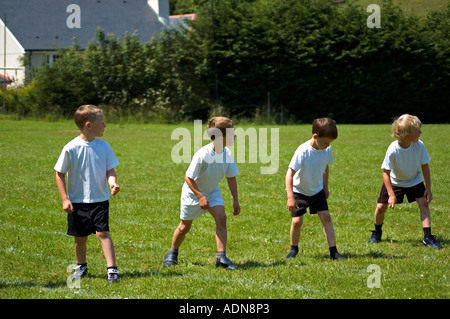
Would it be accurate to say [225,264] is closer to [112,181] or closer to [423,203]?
[112,181]

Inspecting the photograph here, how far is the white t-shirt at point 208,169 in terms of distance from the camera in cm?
593

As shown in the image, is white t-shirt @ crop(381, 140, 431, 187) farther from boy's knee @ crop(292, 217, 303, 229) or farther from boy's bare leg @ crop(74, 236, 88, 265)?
boy's bare leg @ crop(74, 236, 88, 265)

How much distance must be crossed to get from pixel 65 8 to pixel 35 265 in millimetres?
43374

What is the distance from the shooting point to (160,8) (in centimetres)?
4838

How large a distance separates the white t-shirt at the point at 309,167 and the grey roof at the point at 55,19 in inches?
1649

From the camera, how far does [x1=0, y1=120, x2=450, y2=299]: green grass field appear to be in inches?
202

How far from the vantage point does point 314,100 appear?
35875 millimetres

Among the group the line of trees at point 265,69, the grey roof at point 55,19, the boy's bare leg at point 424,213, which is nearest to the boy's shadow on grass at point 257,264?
the boy's bare leg at point 424,213

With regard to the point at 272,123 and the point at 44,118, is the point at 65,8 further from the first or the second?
the point at 272,123

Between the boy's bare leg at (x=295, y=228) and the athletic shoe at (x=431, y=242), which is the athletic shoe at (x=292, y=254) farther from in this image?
the athletic shoe at (x=431, y=242)

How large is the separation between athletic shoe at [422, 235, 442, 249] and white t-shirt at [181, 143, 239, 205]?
2.55 meters

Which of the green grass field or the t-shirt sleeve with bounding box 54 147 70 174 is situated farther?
the t-shirt sleeve with bounding box 54 147 70 174

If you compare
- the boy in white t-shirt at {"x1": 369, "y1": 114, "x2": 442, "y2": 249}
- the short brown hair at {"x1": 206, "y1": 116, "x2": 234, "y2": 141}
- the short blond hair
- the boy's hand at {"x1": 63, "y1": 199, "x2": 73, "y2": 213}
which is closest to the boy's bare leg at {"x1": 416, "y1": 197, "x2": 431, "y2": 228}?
the boy in white t-shirt at {"x1": 369, "y1": 114, "x2": 442, "y2": 249}

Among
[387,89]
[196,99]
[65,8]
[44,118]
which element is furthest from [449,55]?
[65,8]
